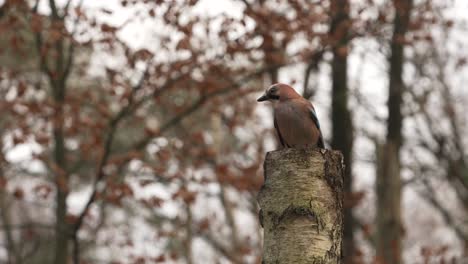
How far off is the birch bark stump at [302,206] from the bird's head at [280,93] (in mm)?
3433

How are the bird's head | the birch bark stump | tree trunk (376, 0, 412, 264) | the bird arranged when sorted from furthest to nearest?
tree trunk (376, 0, 412, 264) < the bird's head < the bird < the birch bark stump

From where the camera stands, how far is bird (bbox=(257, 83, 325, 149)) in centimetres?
684

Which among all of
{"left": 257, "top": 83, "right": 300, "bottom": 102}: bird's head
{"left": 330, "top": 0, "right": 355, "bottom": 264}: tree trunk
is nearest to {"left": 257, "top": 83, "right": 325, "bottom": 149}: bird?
{"left": 257, "top": 83, "right": 300, "bottom": 102}: bird's head

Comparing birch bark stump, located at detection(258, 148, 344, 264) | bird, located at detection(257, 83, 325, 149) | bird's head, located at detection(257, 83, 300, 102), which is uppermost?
bird's head, located at detection(257, 83, 300, 102)

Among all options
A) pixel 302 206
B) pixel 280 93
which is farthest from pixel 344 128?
pixel 302 206

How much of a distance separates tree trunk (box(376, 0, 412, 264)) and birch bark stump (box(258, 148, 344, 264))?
6.92 meters

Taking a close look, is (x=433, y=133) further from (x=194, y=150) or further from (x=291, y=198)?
(x=291, y=198)

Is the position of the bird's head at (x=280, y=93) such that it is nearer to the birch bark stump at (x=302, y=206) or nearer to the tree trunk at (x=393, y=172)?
the birch bark stump at (x=302, y=206)

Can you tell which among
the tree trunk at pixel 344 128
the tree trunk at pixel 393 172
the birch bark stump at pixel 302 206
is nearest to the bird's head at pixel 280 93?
the tree trunk at pixel 344 128

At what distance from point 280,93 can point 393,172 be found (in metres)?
4.78

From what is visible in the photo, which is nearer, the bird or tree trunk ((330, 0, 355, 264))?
the bird

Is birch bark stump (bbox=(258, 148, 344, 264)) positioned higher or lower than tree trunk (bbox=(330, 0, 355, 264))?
lower

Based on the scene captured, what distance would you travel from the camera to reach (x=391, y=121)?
11336 millimetres

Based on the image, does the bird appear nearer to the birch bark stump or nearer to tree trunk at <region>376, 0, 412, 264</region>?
the birch bark stump
